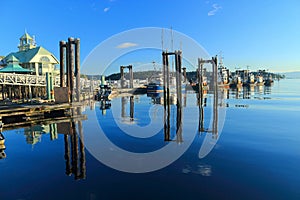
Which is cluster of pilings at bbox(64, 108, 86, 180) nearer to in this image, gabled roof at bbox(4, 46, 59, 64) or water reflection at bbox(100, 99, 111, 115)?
water reflection at bbox(100, 99, 111, 115)

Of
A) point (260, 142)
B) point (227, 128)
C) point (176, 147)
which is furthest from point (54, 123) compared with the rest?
point (260, 142)

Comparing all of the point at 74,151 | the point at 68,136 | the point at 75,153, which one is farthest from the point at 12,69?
the point at 75,153

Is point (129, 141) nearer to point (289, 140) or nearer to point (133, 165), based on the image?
point (133, 165)

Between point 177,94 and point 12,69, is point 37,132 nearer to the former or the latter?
point 177,94

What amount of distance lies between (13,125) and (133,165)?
14.1m

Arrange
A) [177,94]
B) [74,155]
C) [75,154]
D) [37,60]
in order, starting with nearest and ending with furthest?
1. [74,155]
2. [75,154]
3. [177,94]
4. [37,60]

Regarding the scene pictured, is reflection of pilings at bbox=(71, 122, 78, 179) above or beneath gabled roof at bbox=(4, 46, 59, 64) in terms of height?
beneath

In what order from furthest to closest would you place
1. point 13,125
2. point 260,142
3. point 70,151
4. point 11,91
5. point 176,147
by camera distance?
1. point 11,91
2. point 13,125
3. point 260,142
4. point 176,147
5. point 70,151

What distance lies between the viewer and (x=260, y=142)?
15.8 meters

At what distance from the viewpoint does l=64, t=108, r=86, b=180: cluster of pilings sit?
10.6 m

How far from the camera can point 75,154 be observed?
13.2m

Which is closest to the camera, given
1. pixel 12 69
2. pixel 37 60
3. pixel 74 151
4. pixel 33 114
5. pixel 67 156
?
pixel 67 156

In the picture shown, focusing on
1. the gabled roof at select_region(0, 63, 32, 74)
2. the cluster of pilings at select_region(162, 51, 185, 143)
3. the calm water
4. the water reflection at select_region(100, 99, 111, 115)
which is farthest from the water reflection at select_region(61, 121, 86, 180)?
the gabled roof at select_region(0, 63, 32, 74)

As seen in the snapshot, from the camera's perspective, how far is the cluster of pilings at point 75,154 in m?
10.6
